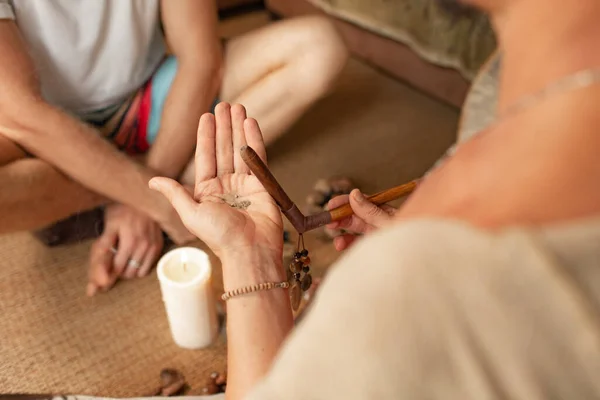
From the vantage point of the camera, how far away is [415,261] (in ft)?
0.89

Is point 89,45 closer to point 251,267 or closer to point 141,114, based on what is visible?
point 141,114

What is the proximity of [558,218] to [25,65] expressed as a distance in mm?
743

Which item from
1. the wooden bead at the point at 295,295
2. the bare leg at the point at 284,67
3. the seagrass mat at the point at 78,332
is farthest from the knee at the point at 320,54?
the wooden bead at the point at 295,295

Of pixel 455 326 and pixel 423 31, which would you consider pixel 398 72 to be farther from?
pixel 455 326

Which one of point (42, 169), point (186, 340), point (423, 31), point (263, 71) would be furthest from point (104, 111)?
point (423, 31)

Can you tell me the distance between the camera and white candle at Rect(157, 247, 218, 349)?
0.83 m

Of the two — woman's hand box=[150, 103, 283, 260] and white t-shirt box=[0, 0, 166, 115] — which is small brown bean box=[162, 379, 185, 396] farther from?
white t-shirt box=[0, 0, 166, 115]

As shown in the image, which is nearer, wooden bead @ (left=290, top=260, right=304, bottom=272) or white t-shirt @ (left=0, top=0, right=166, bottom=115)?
wooden bead @ (left=290, top=260, right=304, bottom=272)

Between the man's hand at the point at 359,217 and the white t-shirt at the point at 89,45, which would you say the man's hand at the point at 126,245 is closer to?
the white t-shirt at the point at 89,45

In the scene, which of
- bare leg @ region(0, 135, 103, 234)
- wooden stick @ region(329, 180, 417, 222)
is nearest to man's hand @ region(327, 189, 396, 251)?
wooden stick @ region(329, 180, 417, 222)

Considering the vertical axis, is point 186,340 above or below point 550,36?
below

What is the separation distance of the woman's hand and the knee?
1.11 feet

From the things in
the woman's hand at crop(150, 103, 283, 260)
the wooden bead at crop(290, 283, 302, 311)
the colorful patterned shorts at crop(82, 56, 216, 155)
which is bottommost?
the wooden bead at crop(290, 283, 302, 311)

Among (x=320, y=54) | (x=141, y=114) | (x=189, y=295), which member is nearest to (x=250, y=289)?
(x=189, y=295)
